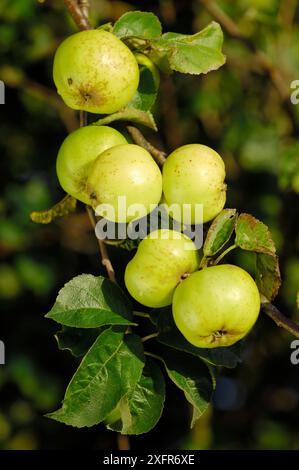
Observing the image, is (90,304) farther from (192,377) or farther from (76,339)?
(192,377)

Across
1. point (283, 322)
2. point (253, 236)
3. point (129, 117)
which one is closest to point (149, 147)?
point (129, 117)

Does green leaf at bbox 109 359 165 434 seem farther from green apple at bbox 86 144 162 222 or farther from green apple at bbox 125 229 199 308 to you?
green apple at bbox 86 144 162 222

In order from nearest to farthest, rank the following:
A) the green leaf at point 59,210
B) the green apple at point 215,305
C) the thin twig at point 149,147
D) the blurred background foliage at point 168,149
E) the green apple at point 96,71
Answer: the green apple at point 215,305 → the green apple at point 96,71 → the thin twig at point 149,147 → the green leaf at point 59,210 → the blurred background foliage at point 168,149

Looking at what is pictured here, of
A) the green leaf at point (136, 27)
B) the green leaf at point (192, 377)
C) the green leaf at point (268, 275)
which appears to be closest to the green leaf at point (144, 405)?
the green leaf at point (192, 377)

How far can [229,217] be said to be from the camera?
125 cm

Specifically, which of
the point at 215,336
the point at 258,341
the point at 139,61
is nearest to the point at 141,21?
the point at 139,61

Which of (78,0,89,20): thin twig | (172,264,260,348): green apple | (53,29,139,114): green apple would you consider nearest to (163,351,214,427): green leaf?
(172,264,260,348): green apple

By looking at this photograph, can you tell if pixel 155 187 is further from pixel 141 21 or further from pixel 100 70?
pixel 141 21

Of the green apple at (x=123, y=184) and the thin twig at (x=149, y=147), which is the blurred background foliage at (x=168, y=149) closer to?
the thin twig at (x=149, y=147)

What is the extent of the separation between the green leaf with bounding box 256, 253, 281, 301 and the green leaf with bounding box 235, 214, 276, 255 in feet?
0.07

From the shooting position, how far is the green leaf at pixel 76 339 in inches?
52.9

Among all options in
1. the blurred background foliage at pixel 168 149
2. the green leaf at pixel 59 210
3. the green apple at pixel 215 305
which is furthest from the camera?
the blurred background foliage at pixel 168 149

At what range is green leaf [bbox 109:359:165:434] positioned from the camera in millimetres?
1295

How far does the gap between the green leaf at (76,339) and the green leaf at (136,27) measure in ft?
1.87
